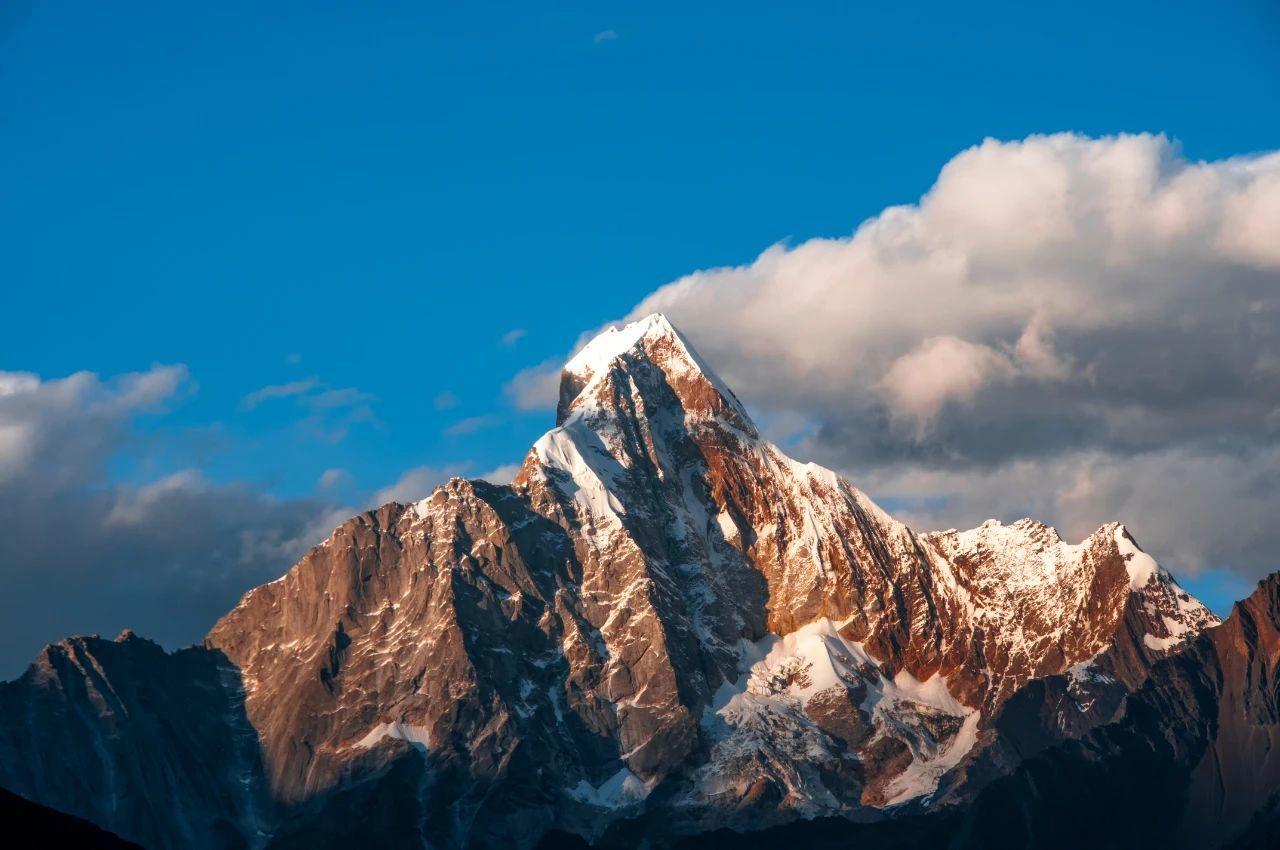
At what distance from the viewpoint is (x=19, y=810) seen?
180m

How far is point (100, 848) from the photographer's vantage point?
182875mm

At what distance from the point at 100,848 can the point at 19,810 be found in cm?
631
